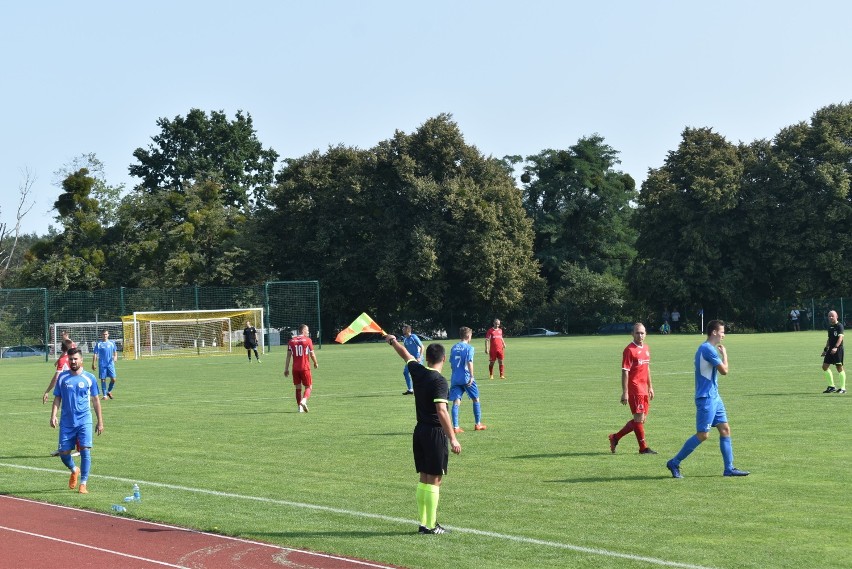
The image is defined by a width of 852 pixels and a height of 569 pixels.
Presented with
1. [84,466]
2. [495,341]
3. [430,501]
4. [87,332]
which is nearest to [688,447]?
[430,501]

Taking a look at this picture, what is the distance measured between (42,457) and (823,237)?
211ft

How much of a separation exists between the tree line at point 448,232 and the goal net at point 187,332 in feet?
45.2

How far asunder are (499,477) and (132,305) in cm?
5341

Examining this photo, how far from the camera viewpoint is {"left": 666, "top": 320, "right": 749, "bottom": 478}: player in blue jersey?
44.1 ft

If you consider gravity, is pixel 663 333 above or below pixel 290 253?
below

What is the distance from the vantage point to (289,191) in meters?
76.9

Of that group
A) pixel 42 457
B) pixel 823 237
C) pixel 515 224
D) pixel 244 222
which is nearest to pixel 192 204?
pixel 244 222

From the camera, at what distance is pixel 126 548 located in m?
10.5

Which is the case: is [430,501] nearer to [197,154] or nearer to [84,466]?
[84,466]

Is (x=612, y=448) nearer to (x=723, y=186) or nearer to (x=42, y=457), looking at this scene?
(x=42, y=457)

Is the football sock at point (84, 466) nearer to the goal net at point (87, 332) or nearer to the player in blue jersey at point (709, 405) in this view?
the player in blue jersey at point (709, 405)

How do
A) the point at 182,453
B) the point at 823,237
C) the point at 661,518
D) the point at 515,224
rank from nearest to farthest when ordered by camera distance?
the point at 661,518 → the point at 182,453 → the point at 823,237 → the point at 515,224

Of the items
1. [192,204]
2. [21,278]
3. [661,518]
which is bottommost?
[661,518]

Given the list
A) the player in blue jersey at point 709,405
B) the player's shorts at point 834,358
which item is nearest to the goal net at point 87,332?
the player's shorts at point 834,358
